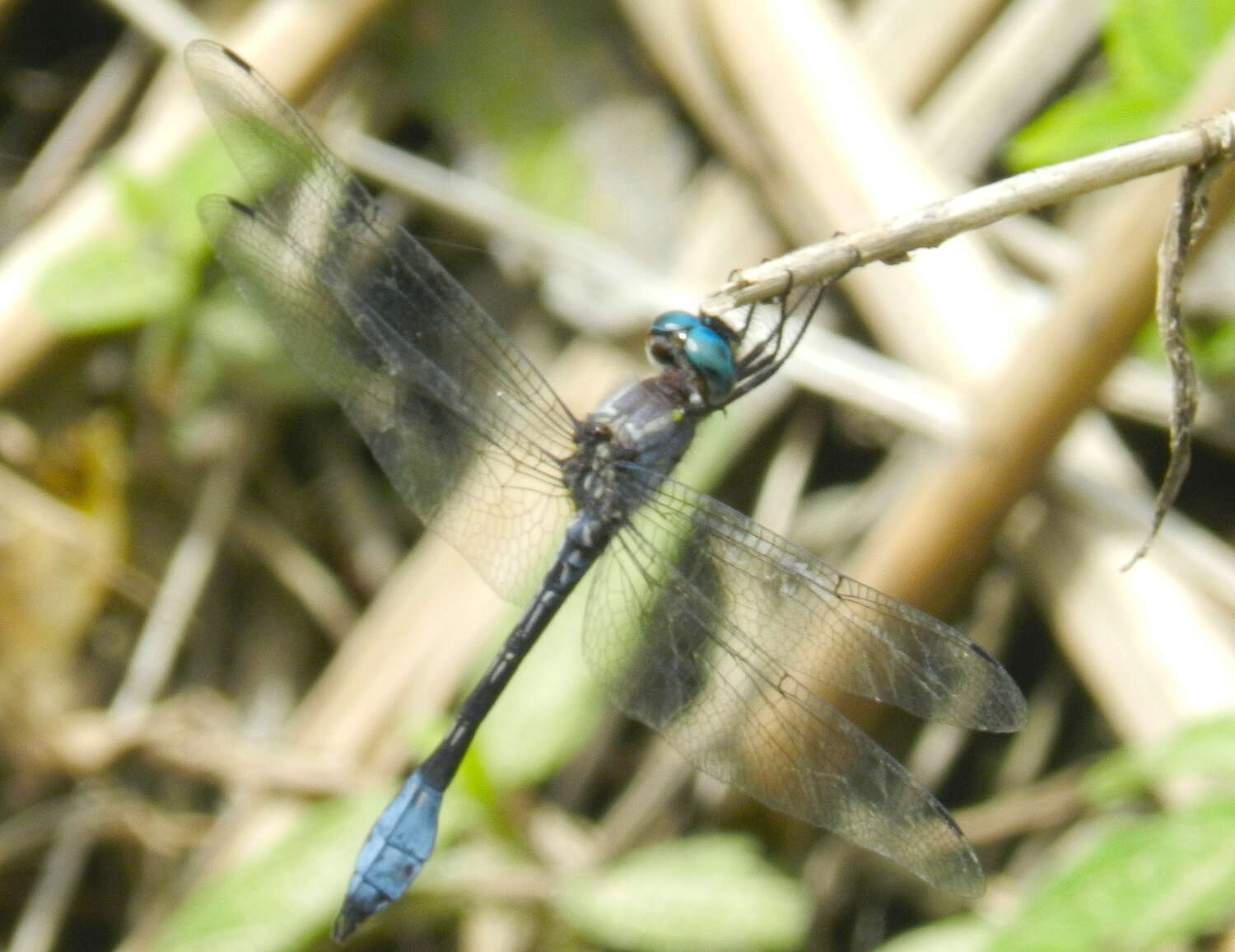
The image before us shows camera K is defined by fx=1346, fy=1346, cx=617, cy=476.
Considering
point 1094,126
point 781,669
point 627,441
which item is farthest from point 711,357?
point 1094,126

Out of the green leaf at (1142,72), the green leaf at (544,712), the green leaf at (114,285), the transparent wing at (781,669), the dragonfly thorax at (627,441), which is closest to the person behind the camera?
the transparent wing at (781,669)

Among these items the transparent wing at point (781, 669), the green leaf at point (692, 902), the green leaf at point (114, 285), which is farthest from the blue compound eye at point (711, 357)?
the green leaf at point (114, 285)

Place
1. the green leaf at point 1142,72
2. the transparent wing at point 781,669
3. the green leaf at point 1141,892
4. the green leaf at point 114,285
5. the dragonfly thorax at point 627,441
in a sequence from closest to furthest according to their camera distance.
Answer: the transparent wing at point 781,669 < the green leaf at point 1141,892 < the dragonfly thorax at point 627,441 < the green leaf at point 1142,72 < the green leaf at point 114,285

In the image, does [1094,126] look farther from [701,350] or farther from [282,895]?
[282,895]

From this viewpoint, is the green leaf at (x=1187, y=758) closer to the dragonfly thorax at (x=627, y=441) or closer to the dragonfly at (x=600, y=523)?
the dragonfly at (x=600, y=523)

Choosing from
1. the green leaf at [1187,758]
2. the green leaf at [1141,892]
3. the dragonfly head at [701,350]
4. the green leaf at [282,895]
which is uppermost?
the dragonfly head at [701,350]

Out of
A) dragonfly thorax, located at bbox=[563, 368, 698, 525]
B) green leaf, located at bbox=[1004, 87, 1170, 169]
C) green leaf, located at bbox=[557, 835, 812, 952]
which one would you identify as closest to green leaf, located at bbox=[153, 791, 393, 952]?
green leaf, located at bbox=[557, 835, 812, 952]
